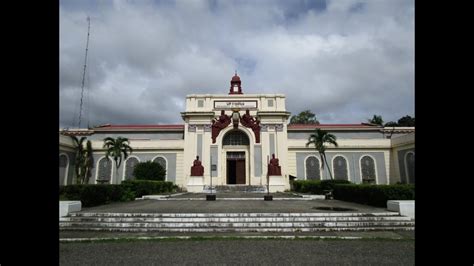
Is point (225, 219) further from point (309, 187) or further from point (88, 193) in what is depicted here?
point (309, 187)

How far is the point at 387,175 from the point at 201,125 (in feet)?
65.8

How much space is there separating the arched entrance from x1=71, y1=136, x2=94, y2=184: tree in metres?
14.0

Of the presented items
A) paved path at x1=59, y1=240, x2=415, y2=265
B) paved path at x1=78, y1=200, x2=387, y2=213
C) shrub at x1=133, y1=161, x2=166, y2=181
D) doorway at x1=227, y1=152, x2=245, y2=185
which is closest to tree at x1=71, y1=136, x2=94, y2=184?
shrub at x1=133, y1=161, x2=166, y2=181

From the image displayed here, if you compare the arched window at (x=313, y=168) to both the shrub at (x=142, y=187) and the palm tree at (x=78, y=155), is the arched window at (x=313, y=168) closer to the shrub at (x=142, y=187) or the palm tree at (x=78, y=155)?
the shrub at (x=142, y=187)

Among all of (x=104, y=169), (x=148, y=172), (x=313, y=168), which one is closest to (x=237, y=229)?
(x=148, y=172)

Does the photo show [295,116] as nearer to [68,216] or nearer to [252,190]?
[252,190]

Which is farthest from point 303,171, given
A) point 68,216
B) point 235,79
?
point 68,216

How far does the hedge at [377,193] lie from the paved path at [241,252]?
522cm

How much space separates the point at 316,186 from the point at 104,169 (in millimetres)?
21727

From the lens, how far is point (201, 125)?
32.4 meters

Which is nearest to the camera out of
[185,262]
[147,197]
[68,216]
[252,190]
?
[185,262]

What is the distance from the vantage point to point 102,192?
47.6 ft

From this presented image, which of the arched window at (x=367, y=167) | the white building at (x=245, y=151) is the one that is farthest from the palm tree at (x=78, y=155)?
the arched window at (x=367, y=167)

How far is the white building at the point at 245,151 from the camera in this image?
31531 millimetres
